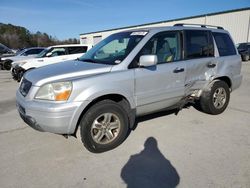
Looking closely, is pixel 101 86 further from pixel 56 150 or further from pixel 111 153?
pixel 56 150

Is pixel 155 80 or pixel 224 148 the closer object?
pixel 224 148

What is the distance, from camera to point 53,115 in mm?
3242

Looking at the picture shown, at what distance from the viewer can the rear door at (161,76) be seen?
3.98m

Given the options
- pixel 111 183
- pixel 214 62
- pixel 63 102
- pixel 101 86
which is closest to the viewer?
pixel 111 183

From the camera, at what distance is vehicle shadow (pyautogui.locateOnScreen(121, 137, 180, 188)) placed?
2.90 m

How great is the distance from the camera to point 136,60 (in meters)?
3.91

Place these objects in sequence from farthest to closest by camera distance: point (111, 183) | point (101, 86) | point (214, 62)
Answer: point (214, 62) → point (101, 86) → point (111, 183)

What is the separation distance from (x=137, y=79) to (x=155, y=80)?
15.5 inches

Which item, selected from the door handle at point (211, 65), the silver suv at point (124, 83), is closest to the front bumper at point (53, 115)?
the silver suv at point (124, 83)

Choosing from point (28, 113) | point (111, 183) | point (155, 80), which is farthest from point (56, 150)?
point (155, 80)

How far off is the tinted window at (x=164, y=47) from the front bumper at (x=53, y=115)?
5.14 ft

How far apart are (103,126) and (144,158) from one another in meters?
0.79

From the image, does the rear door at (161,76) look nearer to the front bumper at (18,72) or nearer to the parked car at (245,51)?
the front bumper at (18,72)

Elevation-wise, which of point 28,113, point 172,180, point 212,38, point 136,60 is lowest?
point 172,180
